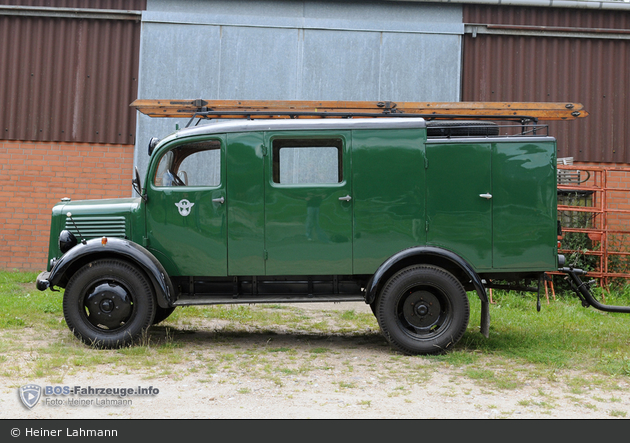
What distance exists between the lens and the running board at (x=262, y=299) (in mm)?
6121

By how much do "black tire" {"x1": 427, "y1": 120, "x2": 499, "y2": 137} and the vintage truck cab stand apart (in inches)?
0.5

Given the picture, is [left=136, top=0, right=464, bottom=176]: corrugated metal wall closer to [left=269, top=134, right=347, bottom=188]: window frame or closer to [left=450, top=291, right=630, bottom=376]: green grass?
[left=450, top=291, right=630, bottom=376]: green grass

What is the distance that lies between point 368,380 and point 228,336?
2.54m

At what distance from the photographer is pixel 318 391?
4.72 metres

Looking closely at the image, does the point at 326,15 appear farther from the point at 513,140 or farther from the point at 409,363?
the point at 409,363

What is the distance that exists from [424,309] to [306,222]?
165 cm

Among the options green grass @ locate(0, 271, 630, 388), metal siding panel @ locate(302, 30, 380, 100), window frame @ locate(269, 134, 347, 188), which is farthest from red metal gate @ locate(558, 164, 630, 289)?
window frame @ locate(269, 134, 347, 188)

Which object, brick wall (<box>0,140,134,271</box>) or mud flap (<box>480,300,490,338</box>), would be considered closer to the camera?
mud flap (<box>480,300,490,338</box>)

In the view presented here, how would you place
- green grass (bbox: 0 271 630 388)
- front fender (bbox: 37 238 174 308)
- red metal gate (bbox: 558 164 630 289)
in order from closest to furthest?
green grass (bbox: 0 271 630 388) < front fender (bbox: 37 238 174 308) < red metal gate (bbox: 558 164 630 289)

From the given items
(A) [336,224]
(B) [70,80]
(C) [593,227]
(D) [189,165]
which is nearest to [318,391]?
(A) [336,224]

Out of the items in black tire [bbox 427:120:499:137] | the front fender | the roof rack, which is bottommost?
the front fender

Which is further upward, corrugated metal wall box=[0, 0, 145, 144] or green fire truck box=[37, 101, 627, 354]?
corrugated metal wall box=[0, 0, 145, 144]

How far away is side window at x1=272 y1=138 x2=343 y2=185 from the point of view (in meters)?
6.22
